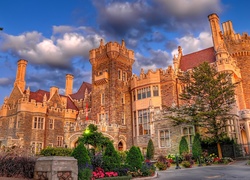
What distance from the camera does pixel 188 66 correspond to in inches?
1288

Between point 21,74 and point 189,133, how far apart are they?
27.1 m

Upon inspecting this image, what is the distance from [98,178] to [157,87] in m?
20.0

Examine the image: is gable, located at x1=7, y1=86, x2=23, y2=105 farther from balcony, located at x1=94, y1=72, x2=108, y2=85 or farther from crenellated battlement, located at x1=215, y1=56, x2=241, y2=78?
crenellated battlement, located at x1=215, y1=56, x2=241, y2=78

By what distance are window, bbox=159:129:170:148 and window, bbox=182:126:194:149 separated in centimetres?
175

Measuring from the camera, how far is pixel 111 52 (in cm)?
3334

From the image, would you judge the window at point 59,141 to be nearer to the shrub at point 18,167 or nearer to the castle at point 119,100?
the castle at point 119,100

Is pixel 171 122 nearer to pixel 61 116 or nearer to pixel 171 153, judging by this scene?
pixel 171 153

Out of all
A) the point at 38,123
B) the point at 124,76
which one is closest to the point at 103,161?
the point at 124,76

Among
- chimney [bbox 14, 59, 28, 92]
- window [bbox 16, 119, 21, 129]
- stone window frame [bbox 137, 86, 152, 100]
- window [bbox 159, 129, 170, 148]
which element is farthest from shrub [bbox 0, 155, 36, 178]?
chimney [bbox 14, 59, 28, 92]

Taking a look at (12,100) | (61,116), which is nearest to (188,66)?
(61,116)

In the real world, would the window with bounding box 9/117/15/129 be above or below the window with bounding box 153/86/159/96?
below

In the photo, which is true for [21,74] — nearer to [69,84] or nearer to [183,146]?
[69,84]

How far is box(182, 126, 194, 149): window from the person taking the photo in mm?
21969

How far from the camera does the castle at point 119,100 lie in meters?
28.0
